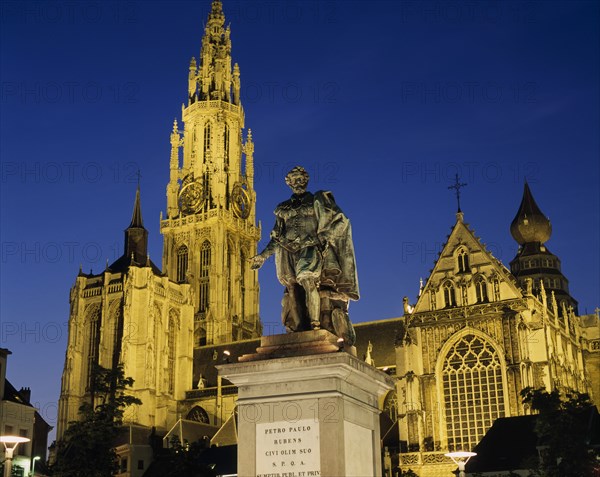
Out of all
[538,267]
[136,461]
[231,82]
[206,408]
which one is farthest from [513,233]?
[231,82]

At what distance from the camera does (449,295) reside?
154 ft

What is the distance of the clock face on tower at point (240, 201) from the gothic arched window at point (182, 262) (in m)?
6.70

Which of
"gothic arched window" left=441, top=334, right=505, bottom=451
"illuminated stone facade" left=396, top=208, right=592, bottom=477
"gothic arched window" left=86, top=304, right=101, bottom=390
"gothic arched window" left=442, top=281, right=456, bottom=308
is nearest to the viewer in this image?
"illuminated stone facade" left=396, top=208, right=592, bottom=477

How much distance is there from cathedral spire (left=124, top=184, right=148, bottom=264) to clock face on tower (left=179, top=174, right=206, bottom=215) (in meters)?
5.25

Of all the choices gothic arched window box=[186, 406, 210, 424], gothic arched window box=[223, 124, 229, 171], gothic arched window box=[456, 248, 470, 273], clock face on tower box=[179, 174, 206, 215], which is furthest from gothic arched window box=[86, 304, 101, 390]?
gothic arched window box=[456, 248, 470, 273]

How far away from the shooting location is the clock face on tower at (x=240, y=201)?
94125 millimetres

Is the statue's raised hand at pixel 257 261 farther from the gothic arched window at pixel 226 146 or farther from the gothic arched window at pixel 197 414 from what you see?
the gothic arched window at pixel 226 146

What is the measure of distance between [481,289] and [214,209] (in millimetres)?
Result: 48197

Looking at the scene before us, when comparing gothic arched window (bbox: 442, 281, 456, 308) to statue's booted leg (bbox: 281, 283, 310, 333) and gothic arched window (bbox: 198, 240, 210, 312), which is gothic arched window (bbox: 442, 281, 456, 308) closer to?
statue's booted leg (bbox: 281, 283, 310, 333)

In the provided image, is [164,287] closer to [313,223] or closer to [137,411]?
[137,411]

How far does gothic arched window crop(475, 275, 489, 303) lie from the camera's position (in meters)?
46.2

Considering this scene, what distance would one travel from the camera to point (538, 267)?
72.6 m

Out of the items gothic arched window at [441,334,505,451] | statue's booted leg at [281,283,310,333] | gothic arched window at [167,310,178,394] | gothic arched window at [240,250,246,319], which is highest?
gothic arched window at [240,250,246,319]

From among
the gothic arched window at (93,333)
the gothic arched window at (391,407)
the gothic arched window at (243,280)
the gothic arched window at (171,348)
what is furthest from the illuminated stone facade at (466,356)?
the gothic arched window at (243,280)
